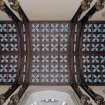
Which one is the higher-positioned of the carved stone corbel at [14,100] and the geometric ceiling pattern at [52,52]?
the geometric ceiling pattern at [52,52]

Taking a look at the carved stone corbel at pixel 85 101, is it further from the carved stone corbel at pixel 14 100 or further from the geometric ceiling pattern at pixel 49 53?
the geometric ceiling pattern at pixel 49 53

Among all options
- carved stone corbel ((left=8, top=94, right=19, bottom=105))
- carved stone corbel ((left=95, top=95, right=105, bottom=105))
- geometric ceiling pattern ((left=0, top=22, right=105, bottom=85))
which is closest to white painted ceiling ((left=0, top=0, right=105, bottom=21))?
geometric ceiling pattern ((left=0, top=22, right=105, bottom=85))

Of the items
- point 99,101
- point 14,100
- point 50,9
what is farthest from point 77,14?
point 14,100

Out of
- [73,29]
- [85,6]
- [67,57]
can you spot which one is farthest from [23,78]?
[85,6]

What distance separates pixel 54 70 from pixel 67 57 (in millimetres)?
391

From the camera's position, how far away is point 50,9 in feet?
18.8

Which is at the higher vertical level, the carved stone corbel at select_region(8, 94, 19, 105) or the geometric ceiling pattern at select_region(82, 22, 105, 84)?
the geometric ceiling pattern at select_region(82, 22, 105, 84)

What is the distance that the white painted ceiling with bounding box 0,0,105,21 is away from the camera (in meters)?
5.45

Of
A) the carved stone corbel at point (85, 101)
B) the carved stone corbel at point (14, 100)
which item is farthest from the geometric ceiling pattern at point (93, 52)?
the carved stone corbel at point (14, 100)

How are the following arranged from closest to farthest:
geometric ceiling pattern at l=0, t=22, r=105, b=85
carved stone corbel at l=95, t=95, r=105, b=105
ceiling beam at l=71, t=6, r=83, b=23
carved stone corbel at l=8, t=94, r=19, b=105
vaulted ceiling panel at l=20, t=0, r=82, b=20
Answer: carved stone corbel at l=95, t=95, r=105, b=105 < carved stone corbel at l=8, t=94, r=19, b=105 < ceiling beam at l=71, t=6, r=83, b=23 < vaulted ceiling panel at l=20, t=0, r=82, b=20 < geometric ceiling pattern at l=0, t=22, r=105, b=85

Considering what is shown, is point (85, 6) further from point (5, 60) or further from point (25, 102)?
point (5, 60)

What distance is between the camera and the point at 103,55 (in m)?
6.40

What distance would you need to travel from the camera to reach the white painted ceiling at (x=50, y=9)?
5453 mm

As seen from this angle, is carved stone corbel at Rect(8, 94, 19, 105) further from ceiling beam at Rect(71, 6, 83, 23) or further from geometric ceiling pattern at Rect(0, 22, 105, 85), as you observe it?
geometric ceiling pattern at Rect(0, 22, 105, 85)
